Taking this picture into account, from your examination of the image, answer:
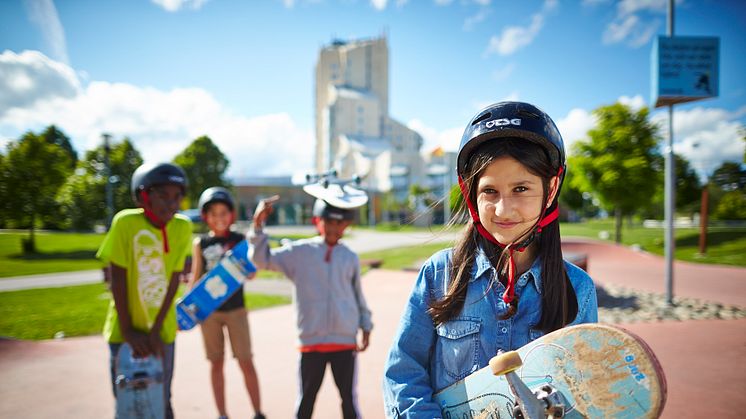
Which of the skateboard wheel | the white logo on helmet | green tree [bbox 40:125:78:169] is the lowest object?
the skateboard wheel

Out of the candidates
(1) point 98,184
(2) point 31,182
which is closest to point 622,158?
(2) point 31,182

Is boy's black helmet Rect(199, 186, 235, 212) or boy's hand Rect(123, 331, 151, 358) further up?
boy's black helmet Rect(199, 186, 235, 212)

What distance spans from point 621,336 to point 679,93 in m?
7.59

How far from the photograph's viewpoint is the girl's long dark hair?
1262 millimetres

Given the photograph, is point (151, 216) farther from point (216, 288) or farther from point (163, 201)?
point (216, 288)

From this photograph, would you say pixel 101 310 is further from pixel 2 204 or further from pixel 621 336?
pixel 621 336

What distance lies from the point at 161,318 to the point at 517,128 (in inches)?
108

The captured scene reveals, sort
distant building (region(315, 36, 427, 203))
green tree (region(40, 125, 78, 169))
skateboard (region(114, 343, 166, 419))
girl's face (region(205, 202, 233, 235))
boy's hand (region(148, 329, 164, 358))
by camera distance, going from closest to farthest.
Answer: skateboard (region(114, 343, 166, 419)) → boy's hand (region(148, 329, 164, 358)) → girl's face (region(205, 202, 233, 235)) → green tree (region(40, 125, 78, 169)) → distant building (region(315, 36, 427, 203))

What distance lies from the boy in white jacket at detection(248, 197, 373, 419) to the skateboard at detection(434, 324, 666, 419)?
182 centimetres

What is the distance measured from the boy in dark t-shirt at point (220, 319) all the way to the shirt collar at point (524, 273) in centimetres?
280

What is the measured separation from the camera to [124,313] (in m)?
2.48

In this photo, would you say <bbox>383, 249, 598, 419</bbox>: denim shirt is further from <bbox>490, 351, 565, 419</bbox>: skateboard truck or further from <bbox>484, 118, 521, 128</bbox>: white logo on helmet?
<bbox>484, 118, 521, 128</bbox>: white logo on helmet

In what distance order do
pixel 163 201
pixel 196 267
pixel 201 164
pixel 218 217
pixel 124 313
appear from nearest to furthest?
1. pixel 124 313
2. pixel 163 201
3. pixel 196 267
4. pixel 218 217
5. pixel 201 164

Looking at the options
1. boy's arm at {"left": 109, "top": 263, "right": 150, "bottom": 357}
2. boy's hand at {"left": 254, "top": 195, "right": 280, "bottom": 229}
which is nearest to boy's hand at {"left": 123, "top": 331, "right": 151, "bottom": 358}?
boy's arm at {"left": 109, "top": 263, "right": 150, "bottom": 357}
